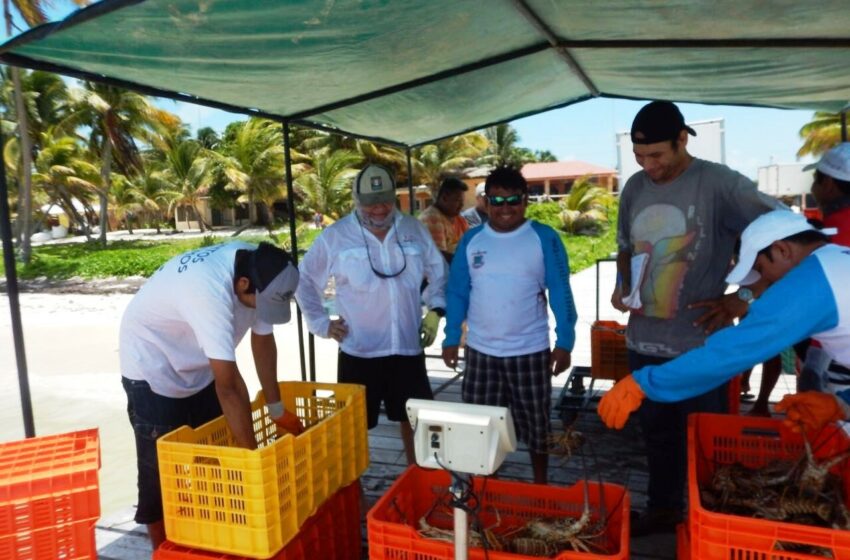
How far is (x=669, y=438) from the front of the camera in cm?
259

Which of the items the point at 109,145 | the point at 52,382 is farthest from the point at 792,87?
the point at 109,145

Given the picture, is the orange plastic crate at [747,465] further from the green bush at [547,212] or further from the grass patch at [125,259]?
the green bush at [547,212]

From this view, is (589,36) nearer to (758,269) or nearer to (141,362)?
(758,269)

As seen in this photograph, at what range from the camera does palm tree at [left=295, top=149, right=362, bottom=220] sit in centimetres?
2367

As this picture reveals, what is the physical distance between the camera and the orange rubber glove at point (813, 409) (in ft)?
5.58

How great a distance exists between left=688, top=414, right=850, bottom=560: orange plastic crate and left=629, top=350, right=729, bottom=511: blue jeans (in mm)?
481

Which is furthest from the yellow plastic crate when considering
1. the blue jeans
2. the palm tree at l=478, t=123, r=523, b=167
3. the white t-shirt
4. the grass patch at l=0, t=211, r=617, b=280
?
the palm tree at l=478, t=123, r=523, b=167

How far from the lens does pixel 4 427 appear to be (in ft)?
20.7

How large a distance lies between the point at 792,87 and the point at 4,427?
762cm

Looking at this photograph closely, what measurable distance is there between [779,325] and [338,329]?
2.02 m

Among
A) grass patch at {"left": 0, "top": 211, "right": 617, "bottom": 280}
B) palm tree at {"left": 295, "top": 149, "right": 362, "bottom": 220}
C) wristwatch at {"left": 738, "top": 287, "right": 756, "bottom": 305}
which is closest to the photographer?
wristwatch at {"left": 738, "top": 287, "right": 756, "bottom": 305}

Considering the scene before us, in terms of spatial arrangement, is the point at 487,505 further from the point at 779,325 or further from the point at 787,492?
the point at 779,325

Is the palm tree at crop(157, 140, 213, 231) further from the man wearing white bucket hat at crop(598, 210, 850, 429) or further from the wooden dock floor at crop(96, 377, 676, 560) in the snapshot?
the man wearing white bucket hat at crop(598, 210, 850, 429)

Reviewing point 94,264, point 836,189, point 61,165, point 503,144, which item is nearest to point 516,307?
point 836,189
